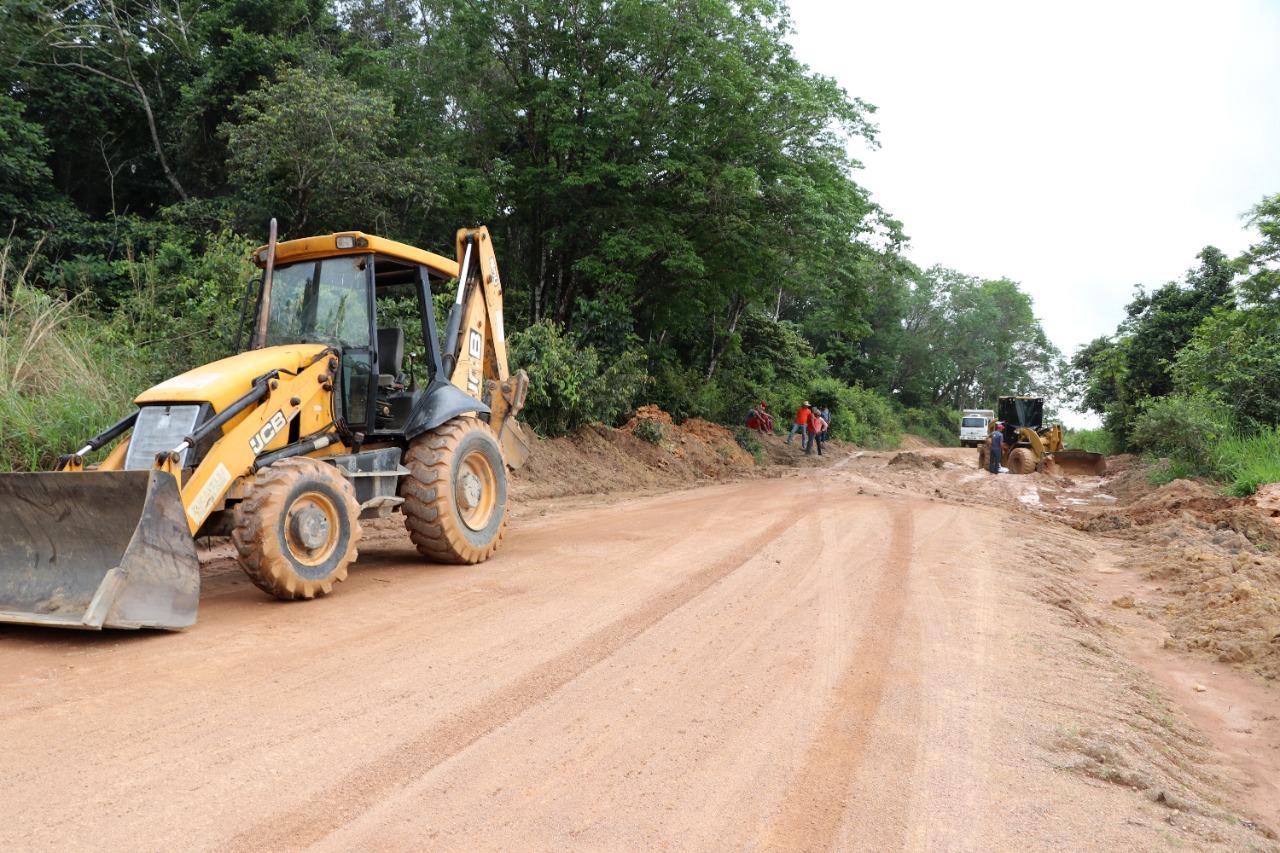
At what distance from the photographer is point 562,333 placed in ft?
71.9

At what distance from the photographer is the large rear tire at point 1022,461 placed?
88.6 feet

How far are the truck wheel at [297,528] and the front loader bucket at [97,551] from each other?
393 millimetres

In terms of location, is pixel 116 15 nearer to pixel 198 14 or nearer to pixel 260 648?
pixel 198 14

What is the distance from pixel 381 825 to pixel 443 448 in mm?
4691

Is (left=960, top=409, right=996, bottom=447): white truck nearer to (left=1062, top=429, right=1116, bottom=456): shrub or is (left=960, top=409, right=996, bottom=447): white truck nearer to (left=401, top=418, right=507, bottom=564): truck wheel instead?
(left=1062, top=429, right=1116, bottom=456): shrub

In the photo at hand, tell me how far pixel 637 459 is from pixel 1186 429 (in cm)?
1266

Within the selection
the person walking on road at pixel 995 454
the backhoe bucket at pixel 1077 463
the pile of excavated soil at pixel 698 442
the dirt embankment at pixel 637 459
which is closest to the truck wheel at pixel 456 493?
the dirt embankment at pixel 637 459

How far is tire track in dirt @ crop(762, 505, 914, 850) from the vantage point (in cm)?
325

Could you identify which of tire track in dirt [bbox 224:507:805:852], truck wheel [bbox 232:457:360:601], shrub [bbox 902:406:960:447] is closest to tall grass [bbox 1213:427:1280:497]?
tire track in dirt [bbox 224:507:805:852]

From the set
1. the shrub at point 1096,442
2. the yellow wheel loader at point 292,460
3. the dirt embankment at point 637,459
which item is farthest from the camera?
the shrub at point 1096,442

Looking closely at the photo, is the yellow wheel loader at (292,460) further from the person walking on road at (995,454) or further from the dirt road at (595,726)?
the person walking on road at (995,454)

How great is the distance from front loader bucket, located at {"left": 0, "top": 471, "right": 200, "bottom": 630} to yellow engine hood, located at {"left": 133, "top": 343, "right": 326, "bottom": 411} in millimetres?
783

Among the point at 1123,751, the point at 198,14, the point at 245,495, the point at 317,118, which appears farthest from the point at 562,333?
the point at 1123,751

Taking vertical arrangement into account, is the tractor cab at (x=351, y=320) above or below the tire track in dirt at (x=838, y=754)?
above
